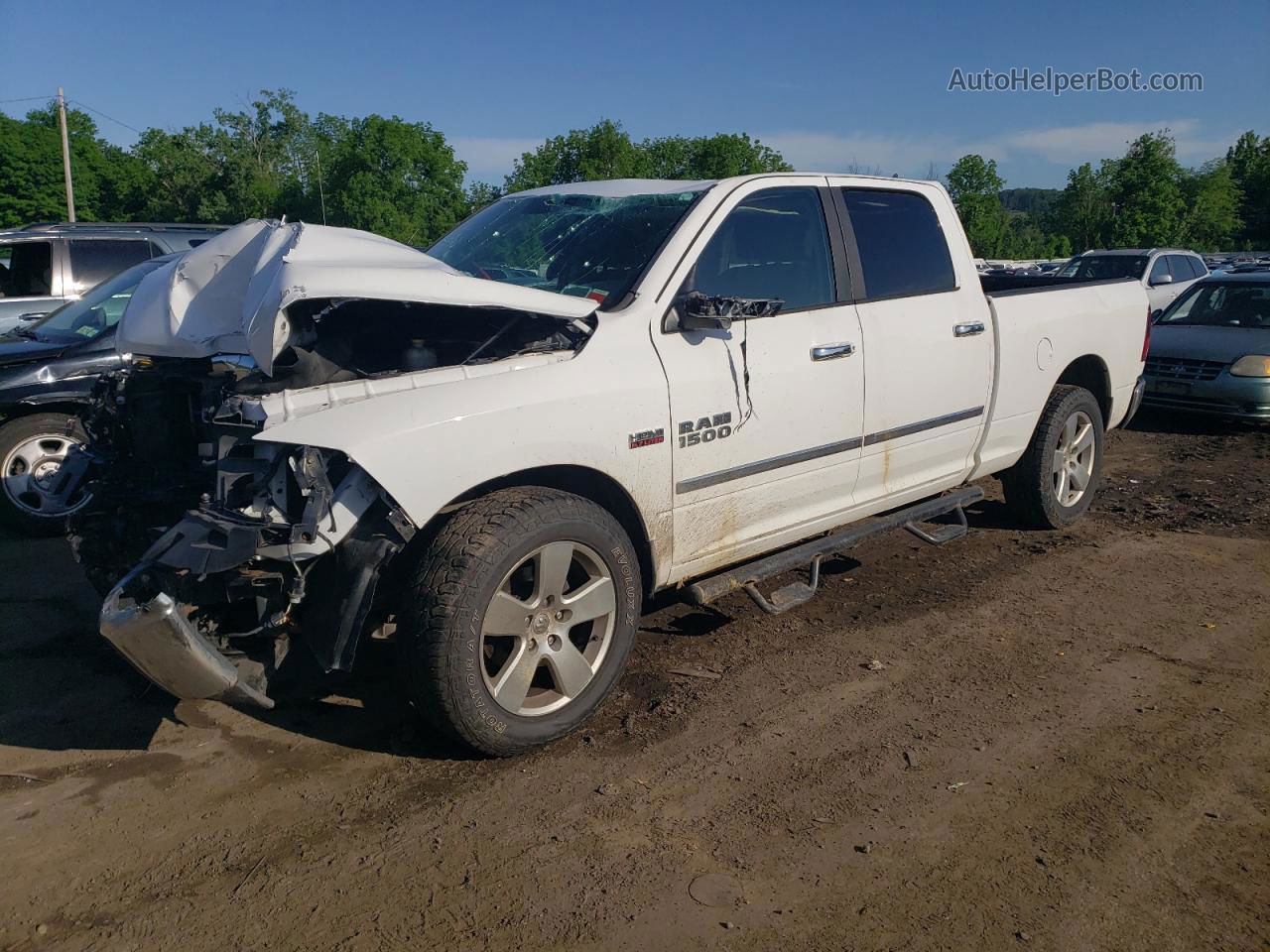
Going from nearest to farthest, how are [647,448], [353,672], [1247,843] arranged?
[1247,843] < [647,448] < [353,672]

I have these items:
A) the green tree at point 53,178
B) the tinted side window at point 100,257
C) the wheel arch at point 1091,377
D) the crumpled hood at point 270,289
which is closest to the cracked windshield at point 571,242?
the crumpled hood at point 270,289

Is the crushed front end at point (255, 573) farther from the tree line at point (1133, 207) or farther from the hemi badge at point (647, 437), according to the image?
the tree line at point (1133, 207)

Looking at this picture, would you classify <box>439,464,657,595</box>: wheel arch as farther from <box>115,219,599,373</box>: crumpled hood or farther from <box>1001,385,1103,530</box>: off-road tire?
<box>1001,385,1103,530</box>: off-road tire

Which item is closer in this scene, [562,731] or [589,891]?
[589,891]

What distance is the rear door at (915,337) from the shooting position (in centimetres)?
455

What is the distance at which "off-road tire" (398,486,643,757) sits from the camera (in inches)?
122

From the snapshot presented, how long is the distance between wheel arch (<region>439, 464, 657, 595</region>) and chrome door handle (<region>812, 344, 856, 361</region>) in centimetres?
113

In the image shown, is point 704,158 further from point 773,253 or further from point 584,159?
point 773,253

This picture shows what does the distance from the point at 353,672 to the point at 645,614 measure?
4.80 feet

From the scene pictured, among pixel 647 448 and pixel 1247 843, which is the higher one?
pixel 647 448

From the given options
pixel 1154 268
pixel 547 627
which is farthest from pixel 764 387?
pixel 1154 268

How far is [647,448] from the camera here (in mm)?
3619

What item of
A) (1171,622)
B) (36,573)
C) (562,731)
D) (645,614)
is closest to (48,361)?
(36,573)

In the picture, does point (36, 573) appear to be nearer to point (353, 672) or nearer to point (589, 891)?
point (353, 672)
